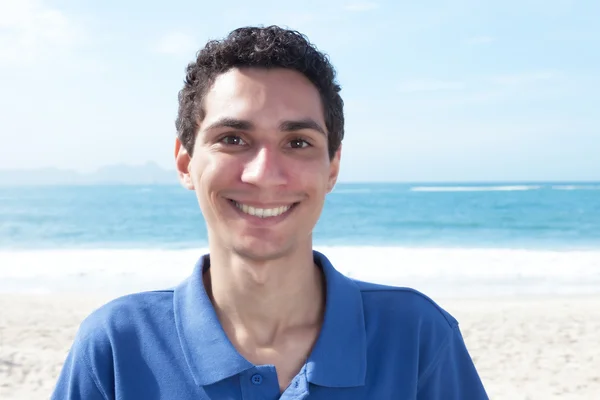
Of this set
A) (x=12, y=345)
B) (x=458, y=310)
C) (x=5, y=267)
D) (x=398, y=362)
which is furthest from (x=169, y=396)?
(x=5, y=267)

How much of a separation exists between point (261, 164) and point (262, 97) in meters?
0.21

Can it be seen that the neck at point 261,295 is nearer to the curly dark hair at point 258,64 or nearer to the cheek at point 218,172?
the cheek at point 218,172

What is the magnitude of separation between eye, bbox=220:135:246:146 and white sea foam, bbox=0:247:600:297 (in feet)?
29.7

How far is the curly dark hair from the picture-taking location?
6.18 feet

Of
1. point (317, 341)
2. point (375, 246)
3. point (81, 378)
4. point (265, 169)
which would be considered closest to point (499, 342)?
point (317, 341)

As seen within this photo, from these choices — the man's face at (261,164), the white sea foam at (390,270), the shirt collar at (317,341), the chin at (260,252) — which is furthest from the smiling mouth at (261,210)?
the white sea foam at (390,270)

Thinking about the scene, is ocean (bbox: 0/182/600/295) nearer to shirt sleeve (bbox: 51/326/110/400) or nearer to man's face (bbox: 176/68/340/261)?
man's face (bbox: 176/68/340/261)

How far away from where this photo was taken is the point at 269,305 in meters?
1.94

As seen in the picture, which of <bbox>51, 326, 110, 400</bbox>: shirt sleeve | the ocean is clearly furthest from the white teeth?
the ocean

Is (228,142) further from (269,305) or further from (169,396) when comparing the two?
(169,396)

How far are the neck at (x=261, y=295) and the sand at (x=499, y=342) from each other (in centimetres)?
445

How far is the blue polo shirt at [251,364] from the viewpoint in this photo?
66.5 inches

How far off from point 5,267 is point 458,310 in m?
10.8

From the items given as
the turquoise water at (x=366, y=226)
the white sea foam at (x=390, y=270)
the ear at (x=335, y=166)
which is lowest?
the white sea foam at (x=390, y=270)
